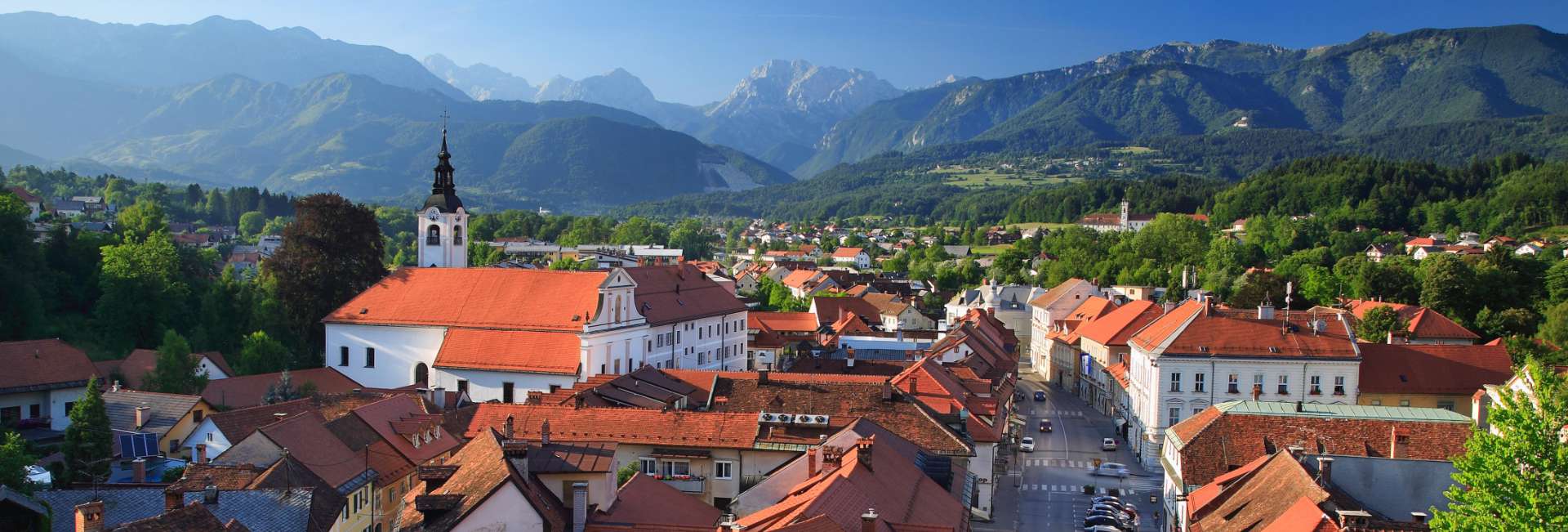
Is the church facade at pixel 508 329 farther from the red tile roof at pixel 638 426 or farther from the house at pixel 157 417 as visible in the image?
the red tile roof at pixel 638 426

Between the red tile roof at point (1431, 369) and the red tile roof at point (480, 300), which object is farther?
the red tile roof at point (480, 300)

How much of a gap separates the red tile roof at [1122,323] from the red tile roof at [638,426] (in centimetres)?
4232

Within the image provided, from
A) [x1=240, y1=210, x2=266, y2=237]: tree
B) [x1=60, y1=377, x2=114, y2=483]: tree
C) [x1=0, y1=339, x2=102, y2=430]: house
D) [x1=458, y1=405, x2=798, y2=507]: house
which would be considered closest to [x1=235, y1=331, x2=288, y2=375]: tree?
[x1=0, y1=339, x2=102, y2=430]: house

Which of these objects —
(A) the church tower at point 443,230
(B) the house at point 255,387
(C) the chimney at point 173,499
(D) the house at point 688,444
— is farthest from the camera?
(A) the church tower at point 443,230

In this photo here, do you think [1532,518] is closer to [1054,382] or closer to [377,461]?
[377,461]

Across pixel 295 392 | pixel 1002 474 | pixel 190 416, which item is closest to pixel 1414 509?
pixel 1002 474

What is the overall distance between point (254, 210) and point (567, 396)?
16348 centimetres

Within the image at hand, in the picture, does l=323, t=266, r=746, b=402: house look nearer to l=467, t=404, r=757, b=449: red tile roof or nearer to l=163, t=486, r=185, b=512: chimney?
l=467, t=404, r=757, b=449: red tile roof

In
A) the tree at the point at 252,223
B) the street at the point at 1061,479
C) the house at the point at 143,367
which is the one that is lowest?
the street at the point at 1061,479

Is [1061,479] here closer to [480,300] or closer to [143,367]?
[480,300]

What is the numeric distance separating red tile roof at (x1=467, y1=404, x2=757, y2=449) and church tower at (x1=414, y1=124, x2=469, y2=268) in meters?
33.1

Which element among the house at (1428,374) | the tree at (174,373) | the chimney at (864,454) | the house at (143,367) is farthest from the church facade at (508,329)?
the house at (1428,374)

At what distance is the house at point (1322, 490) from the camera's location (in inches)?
1073

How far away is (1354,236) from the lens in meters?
135
